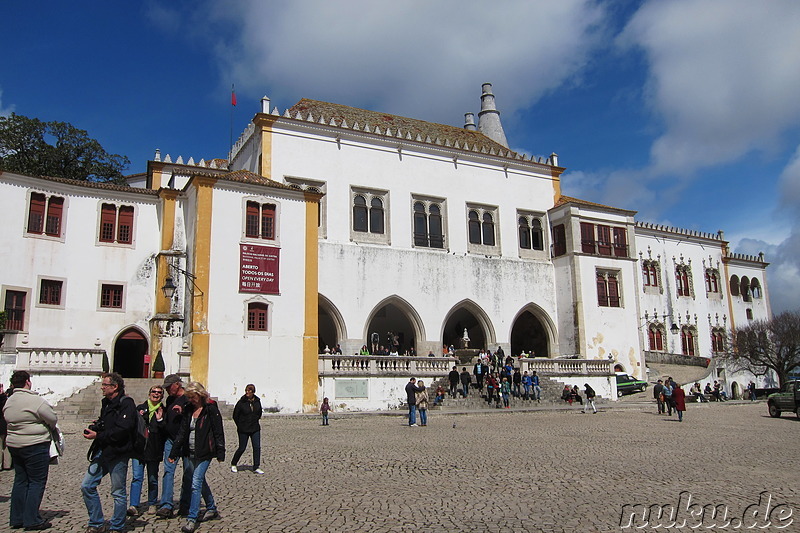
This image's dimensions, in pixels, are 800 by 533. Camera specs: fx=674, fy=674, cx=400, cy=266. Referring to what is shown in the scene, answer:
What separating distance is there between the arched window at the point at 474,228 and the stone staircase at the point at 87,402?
1702cm

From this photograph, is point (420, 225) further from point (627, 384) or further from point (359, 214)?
point (627, 384)

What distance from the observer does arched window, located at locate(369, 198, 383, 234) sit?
105ft

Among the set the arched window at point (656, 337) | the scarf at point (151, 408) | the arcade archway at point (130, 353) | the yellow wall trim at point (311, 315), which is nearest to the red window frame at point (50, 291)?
the arcade archway at point (130, 353)

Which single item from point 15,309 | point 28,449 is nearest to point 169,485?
point 28,449

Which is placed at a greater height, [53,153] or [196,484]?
[53,153]

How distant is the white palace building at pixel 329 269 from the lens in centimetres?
2402

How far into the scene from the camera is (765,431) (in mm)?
17500

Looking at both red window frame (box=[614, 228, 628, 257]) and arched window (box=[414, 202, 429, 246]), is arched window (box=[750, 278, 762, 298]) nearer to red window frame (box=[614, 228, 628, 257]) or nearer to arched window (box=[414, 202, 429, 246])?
red window frame (box=[614, 228, 628, 257])

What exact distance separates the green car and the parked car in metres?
10.9

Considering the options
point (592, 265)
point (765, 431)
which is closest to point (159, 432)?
point (765, 431)

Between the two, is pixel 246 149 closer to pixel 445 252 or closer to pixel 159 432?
pixel 445 252

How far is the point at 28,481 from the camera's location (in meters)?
6.70

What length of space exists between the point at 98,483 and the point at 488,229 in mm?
30012

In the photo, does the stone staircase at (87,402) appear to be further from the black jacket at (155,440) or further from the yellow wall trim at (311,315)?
the black jacket at (155,440)
